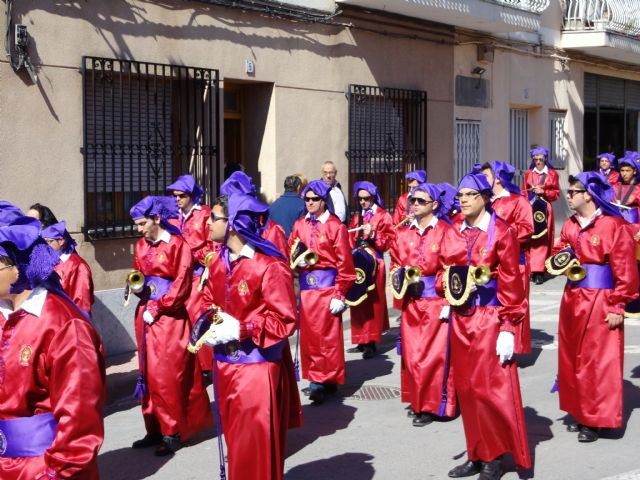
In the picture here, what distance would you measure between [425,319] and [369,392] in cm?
142

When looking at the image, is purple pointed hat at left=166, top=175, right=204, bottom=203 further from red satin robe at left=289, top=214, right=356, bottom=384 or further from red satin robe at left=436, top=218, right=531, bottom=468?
red satin robe at left=436, top=218, right=531, bottom=468

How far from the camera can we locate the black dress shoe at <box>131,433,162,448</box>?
27.0 ft

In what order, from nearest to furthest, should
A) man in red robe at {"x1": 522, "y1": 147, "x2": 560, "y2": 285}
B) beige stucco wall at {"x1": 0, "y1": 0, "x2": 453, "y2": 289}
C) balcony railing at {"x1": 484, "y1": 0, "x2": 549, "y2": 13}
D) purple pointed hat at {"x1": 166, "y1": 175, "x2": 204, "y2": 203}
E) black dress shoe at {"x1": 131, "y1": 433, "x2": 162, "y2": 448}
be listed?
black dress shoe at {"x1": 131, "y1": 433, "x2": 162, "y2": 448} → purple pointed hat at {"x1": 166, "y1": 175, "x2": 204, "y2": 203} → beige stucco wall at {"x1": 0, "y1": 0, "x2": 453, "y2": 289} → man in red robe at {"x1": 522, "y1": 147, "x2": 560, "y2": 285} → balcony railing at {"x1": 484, "y1": 0, "x2": 549, "y2": 13}

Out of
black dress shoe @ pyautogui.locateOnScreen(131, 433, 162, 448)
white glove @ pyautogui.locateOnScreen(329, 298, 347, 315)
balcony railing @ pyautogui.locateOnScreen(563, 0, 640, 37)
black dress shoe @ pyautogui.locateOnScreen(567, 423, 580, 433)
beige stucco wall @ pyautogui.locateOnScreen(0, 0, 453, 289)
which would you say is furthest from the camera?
balcony railing @ pyautogui.locateOnScreen(563, 0, 640, 37)

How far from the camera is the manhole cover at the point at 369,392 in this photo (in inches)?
386

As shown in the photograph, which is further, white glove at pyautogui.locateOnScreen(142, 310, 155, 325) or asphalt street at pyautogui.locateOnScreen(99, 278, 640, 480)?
white glove at pyautogui.locateOnScreen(142, 310, 155, 325)

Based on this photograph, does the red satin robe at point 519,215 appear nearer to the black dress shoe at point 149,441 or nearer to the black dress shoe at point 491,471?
the black dress shoe at point 491,471

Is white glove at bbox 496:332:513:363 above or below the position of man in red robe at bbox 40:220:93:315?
below

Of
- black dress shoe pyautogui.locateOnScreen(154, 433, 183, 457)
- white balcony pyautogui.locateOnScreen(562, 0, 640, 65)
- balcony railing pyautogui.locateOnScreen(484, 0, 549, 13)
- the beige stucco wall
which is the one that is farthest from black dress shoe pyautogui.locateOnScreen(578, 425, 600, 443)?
white balcony pyautogui.locateOnScreen(562, 0, 640, 65)

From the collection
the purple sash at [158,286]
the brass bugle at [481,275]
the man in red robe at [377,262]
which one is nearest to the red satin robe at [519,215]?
the man in red robe at [377,262]

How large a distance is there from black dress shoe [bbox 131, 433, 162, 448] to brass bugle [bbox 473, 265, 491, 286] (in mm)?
2893

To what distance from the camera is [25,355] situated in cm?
428

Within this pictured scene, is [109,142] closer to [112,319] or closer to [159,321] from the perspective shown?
[112,319]

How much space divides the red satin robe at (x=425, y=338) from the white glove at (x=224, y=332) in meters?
3.23
